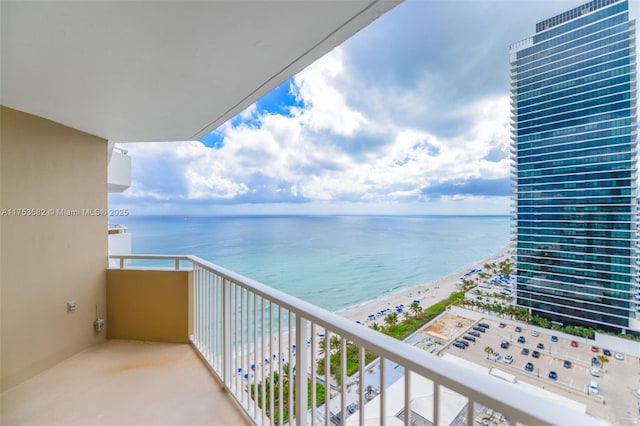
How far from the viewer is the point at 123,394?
211 centimetres

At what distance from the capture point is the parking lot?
1296 mm

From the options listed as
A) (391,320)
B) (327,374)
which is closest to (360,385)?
(327,374)

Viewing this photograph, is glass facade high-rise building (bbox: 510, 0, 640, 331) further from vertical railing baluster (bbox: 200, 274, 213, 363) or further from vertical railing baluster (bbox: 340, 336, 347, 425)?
vertical railing baluster (bbox: 200, 274, 213, 363)

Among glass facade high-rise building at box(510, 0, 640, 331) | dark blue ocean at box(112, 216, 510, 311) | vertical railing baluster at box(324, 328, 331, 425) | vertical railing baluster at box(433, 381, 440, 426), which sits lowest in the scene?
dark blue ocean at box(112, 216, 510, 311)

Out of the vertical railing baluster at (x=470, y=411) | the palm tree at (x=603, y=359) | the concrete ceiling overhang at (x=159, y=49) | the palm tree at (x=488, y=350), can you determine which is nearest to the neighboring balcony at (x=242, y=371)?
the vertical railing baluster at (x=470, y=411)

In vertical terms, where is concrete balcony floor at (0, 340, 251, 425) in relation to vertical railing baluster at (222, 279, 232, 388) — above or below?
below

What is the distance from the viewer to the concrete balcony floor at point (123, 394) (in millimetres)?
1850

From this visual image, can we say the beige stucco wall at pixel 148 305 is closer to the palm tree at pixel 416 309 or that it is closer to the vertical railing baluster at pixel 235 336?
Result: the vertical railing baluster at pixel 235 336

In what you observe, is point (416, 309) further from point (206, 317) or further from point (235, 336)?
point (206, 317)

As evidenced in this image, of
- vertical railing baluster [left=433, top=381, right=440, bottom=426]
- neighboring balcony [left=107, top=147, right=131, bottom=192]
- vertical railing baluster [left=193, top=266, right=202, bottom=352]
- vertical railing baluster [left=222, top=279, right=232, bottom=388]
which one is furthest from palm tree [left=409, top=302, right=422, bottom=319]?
neighboring balcony [left=107, top=147, right=131, bottom=192]

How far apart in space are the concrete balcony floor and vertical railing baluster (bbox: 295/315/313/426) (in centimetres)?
70

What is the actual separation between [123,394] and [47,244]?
5.00 ft

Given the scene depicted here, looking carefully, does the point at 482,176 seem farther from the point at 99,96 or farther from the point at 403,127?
the point at 403,127

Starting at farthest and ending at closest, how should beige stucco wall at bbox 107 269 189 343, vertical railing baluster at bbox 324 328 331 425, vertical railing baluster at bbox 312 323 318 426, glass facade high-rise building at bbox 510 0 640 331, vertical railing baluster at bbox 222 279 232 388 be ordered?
beige stucco wall at bbox 107 269 189 343 < vertical railing baluster at bbox 222 279 232 388 < glass facade high-rise building at bbox 510 0 640 331 < vertical railing baluster at bbox 312 323 318 426 < vertical railing baluster at bbox 324 328 331 425
